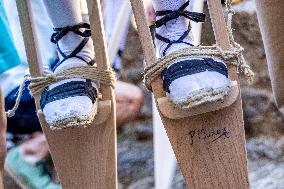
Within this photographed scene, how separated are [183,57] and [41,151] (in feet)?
2.51

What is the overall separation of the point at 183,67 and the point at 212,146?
131 mm

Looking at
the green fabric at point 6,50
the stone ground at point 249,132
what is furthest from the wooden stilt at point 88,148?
the stone ground at point 249,132

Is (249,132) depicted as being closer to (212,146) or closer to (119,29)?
(119,29)

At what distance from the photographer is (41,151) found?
63.3 inches

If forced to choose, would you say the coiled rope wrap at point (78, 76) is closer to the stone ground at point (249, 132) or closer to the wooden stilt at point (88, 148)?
the wooden stilt at point (88, 148)

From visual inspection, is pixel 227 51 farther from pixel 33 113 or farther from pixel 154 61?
pixel 33 113

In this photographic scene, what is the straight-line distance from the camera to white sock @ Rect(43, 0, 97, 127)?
923 mm

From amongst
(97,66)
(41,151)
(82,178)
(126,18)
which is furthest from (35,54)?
(126,18)

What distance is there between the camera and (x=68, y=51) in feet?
3.47

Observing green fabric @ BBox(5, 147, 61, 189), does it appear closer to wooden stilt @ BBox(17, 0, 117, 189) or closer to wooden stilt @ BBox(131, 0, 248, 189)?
wooden stilt @ BBox(17, 0, 117, 189)

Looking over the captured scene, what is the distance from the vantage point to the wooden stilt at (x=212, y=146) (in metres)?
0.93

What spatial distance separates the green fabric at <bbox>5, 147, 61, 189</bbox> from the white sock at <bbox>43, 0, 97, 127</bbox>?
1.76 ft

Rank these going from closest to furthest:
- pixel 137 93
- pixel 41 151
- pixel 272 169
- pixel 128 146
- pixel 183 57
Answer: pixel 183 57 → pixel 272 169 → pixel 41 151 → pixel 128 146 → pixel 137 93
